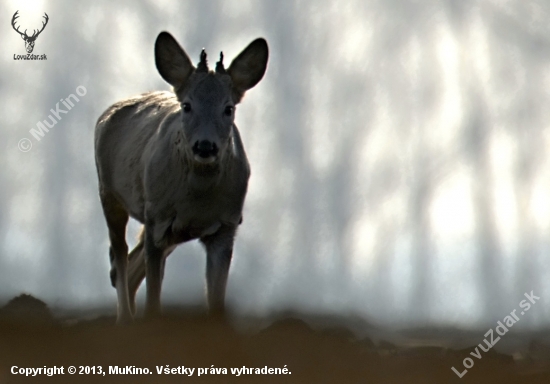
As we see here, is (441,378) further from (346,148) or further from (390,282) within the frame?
(346,148)

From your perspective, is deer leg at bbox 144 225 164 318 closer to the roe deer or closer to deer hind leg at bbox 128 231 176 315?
the roe deer

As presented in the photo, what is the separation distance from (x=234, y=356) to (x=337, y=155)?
4.49 meters

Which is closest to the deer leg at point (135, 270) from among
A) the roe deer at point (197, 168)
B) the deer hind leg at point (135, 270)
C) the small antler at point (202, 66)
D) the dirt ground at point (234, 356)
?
the deer hind leg at point (135, 270)

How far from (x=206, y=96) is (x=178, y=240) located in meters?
1.29

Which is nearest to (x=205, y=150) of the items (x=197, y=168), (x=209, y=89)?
(x=197, y=168)

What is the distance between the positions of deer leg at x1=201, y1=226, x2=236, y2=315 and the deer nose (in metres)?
0.91

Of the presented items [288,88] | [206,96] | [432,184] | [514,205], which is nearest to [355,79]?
[288,88]

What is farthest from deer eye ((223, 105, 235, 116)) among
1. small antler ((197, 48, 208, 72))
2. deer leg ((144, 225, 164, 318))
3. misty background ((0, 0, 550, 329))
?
misty background ((0, 0, 550, 329))

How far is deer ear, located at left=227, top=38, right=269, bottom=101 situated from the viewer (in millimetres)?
9406

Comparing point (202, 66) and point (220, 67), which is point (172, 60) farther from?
point (220, 67)

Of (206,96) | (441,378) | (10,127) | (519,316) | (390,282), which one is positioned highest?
(10,127)

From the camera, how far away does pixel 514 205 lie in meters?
10.2

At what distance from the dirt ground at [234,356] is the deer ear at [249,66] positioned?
2243 mm

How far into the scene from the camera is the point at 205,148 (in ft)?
28.1
